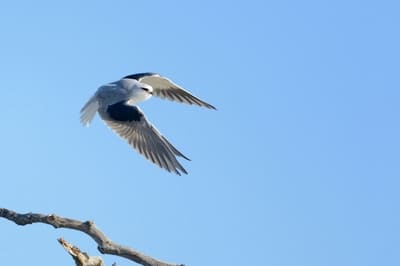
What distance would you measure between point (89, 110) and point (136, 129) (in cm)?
88

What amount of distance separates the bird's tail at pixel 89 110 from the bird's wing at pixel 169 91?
2.50 metres

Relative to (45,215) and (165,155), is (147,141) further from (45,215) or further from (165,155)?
(45,215)

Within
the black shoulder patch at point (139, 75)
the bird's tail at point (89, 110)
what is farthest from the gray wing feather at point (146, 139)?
the black shoulder patch at point (139, 75)

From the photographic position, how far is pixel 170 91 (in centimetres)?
1786

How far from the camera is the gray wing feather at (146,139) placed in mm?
14273

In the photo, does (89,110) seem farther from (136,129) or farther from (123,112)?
(136,129)

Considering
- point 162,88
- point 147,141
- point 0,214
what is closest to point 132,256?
point 0,214

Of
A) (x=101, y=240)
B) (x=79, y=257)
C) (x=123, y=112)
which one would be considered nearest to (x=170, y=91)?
(x=123, y=112)

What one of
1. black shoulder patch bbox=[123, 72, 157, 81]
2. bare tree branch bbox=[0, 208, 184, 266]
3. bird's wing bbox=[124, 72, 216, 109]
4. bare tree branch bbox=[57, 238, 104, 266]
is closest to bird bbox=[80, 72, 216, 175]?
black shoulder patch bbox=[123, 72, 157, 81]

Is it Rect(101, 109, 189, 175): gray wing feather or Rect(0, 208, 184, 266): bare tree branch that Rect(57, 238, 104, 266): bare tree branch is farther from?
Rect(101, 109, 189, 175): gray wing feather

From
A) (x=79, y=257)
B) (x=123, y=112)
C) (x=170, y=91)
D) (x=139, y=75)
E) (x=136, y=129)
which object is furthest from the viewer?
(x=170, y=91)

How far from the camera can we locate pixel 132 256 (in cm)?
1048

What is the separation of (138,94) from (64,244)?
5.48 m

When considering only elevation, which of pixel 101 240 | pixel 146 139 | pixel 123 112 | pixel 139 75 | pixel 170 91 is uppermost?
pixel 170 91
